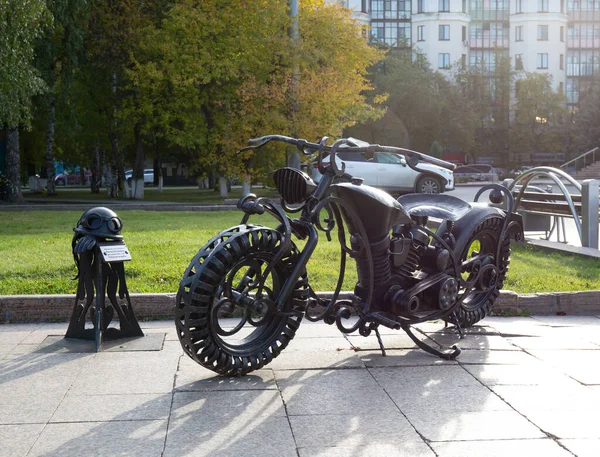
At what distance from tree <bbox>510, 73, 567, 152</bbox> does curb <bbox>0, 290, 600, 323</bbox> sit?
63677 mm

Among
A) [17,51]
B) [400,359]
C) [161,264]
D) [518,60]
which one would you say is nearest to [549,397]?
[400,359]

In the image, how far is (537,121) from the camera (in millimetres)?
70250

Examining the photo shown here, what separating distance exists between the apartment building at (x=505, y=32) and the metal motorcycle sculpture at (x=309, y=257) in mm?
76837

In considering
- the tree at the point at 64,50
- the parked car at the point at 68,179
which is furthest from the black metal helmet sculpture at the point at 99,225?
the parked car at the point at 68,179

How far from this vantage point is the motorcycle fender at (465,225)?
239 inches

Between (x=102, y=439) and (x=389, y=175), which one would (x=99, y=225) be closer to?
(x=102, y=439)

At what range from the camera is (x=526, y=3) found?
83.4 metres

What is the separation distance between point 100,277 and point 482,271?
9.16 ft

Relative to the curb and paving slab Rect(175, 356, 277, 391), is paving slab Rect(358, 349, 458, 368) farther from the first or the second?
the curb

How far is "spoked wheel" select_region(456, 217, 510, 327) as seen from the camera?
627 cm

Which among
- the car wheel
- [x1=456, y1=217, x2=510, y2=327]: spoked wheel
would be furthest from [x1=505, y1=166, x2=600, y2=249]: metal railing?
the car wheel

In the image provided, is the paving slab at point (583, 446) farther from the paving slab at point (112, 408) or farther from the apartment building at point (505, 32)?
the apartment building at point (505, 32)

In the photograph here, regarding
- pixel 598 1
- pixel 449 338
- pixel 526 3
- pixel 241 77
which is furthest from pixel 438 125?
pixel 449 338

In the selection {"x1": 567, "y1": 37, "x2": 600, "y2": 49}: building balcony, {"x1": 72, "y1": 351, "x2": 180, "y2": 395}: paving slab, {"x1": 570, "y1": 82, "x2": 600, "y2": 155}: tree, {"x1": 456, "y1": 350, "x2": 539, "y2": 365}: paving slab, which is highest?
{"x1": 567, "y1": 37, "x2": 600, "y2": 49}: building balcony
